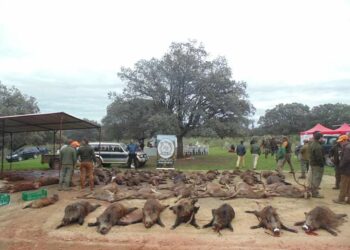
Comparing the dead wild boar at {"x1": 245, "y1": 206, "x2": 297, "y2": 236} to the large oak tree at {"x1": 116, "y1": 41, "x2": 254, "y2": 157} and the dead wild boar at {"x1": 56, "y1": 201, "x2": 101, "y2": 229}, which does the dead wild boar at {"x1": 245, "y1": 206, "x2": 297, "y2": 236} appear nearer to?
the dead wild boar at {"x1": 56, "y1": 201, "x2": 101, "y2": 229}

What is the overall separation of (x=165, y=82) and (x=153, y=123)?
15.7ft

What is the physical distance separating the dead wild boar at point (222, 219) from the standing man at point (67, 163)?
23.8 ft

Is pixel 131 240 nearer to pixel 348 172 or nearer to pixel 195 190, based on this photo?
pixel 195 190

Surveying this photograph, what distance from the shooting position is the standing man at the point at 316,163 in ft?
44.0

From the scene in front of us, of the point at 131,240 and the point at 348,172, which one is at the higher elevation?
the point at 348,172

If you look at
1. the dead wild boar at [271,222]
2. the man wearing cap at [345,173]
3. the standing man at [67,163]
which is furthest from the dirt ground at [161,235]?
the standing man at [67,163]

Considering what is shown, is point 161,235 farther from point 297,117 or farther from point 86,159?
point 297,117

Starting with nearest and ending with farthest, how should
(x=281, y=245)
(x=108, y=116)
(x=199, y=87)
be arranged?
(x=281, y=245)
(x=199, y=87)
(x=108, y=116)

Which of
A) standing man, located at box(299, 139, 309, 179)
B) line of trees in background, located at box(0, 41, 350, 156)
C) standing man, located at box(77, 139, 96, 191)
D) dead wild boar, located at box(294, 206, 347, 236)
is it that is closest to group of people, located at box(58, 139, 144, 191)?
standing man, located at box(77, 139, 96, 191)

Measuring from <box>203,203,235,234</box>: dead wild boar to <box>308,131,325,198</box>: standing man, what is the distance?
14.3 feet

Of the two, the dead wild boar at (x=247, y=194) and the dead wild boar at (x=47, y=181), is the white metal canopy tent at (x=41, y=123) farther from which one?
the dead wild boar at (x=247, y=194)

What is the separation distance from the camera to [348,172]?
1245cm

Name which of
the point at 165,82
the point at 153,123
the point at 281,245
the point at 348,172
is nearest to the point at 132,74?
the point at 165,82

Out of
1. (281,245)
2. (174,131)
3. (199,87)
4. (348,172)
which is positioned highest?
(199,87)
